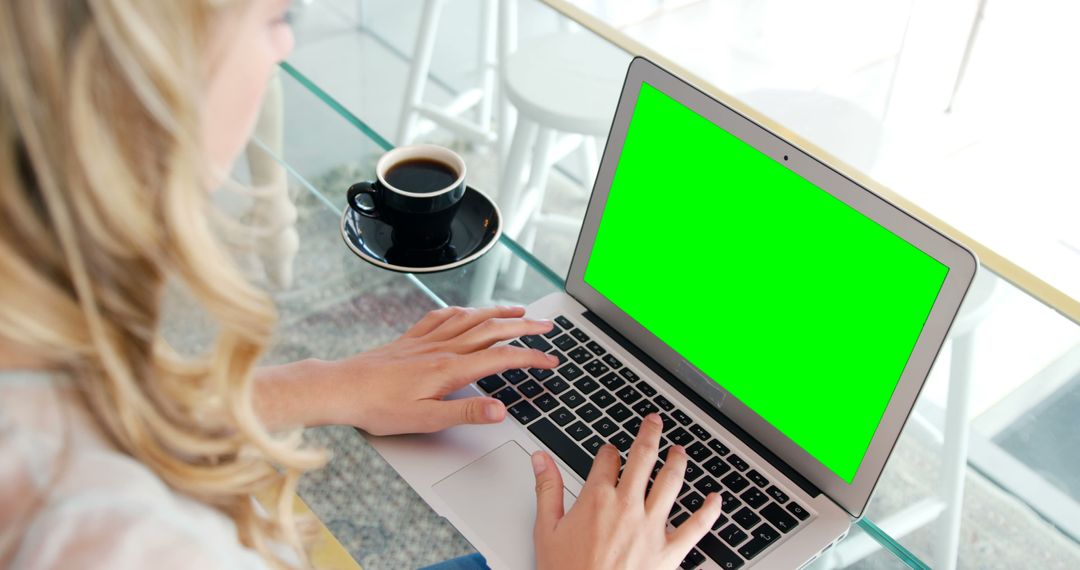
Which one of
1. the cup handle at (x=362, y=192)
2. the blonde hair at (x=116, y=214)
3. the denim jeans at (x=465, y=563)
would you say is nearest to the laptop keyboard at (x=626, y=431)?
the denim jeans at (x=465, y=563)

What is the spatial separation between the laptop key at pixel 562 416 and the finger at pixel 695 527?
0.16 m

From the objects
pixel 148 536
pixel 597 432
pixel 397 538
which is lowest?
pixel 397 538

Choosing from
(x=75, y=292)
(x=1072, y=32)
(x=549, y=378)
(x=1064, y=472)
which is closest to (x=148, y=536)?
(x=75, y=292)

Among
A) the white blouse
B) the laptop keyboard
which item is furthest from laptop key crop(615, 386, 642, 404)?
the white blouse

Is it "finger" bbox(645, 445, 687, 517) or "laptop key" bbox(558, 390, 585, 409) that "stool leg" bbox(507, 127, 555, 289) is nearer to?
"laptop key" bbox(558, 390, 585, 409)

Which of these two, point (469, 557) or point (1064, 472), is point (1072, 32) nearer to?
point (1064, 472)

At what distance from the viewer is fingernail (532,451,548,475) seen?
0.81 metres

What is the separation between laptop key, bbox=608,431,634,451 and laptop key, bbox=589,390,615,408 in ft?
0.12

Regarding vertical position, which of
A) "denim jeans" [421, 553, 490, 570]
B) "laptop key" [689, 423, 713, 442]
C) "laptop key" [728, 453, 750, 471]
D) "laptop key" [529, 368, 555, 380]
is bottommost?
"denim jeans" [421, 553, 490, 570]

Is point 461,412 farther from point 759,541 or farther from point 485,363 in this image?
point 759,541

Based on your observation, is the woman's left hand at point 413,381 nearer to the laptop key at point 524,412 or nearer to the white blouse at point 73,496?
the laptop key at point 524,412

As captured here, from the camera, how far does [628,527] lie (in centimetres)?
75

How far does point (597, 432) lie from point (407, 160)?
0.39 metres

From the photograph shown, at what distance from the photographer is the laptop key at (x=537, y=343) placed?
0.94 metres
